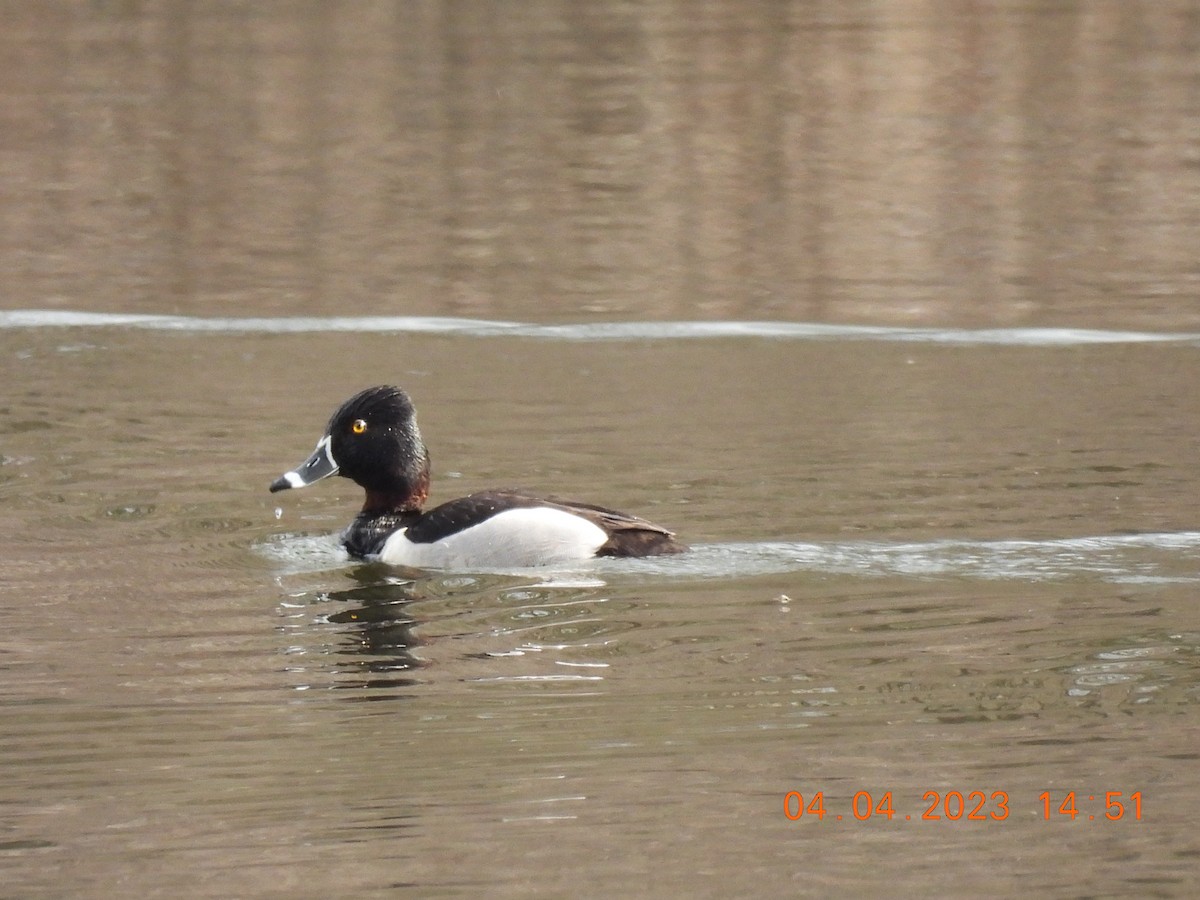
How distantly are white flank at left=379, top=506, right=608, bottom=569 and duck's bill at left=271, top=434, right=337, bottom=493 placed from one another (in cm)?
76

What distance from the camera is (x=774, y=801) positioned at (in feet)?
17.3

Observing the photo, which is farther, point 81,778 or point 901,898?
point 81,778

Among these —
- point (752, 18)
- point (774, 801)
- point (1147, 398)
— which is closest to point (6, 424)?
point (1147, 398)

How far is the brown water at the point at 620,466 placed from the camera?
522 cm

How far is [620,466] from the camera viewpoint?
383 inches

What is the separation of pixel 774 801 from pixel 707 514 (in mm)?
3590

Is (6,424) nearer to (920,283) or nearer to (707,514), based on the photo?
(707,514)
